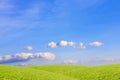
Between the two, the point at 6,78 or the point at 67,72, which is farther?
the point at 67,72

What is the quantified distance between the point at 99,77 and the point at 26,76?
1566 centimetres

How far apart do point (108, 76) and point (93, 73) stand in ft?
19.5

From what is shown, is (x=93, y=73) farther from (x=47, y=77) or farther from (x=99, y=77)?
(x=47, y=77)

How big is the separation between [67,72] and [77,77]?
7.36m

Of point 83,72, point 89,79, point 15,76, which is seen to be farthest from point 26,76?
point 83,72

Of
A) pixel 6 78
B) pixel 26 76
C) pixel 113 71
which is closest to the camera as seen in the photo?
pixel 6 78

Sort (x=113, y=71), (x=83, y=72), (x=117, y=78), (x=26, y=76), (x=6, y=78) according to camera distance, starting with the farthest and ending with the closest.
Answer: (x=83, y=72) < (x=113, y=71) < (x=117, y=78) < (x=26, y=76) < (x=6, y=78)

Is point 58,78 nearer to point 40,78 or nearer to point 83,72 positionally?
point 40,78

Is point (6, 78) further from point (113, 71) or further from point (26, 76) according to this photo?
point (113, 71)

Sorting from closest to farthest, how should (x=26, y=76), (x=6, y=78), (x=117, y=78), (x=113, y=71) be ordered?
(x=6, y=78) < (x=26, y=76) < (x=117, y=78) < (x=113, y=71)

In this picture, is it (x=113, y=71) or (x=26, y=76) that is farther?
(x=113, y=71)

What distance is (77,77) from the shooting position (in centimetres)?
6197

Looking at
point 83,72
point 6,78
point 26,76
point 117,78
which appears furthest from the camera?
point 83,72

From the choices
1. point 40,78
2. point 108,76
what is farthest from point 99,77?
point 40,78
